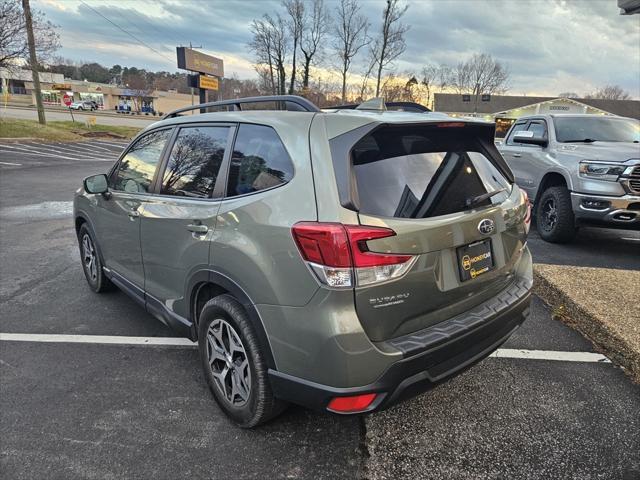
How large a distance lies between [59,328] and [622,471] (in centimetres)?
418

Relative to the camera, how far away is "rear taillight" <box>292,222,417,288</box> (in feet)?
6.43

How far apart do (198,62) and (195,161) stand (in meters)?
31.6

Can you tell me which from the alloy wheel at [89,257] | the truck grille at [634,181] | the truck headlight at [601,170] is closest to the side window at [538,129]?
the truck headlight at [601,170]

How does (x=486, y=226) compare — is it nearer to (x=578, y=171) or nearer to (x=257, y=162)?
(x=257, y=162)

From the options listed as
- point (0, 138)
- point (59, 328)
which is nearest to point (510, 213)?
point (59, 328)

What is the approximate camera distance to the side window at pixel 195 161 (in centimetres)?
277

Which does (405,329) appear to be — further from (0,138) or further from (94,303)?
(0,138)

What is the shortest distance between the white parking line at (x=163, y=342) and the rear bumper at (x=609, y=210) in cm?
310

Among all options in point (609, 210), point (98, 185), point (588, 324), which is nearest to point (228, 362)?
point (98, 185)

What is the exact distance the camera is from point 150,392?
2.97 meters

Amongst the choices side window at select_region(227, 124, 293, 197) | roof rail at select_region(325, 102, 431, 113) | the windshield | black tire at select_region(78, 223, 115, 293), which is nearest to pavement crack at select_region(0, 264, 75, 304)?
black tire at select_region(78, 223, 115, 293)

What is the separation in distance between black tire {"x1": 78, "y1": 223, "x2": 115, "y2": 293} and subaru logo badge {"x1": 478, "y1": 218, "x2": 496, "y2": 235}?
350 cm

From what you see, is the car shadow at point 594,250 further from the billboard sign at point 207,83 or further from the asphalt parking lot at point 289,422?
the billboard sign at point 207,83

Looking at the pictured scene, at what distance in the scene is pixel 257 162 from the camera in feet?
8.11
